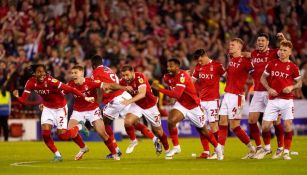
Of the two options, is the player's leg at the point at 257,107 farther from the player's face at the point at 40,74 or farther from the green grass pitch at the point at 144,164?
the player's face at the point at 40,74

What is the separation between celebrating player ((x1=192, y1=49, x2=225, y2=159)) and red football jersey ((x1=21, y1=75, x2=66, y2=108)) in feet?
9.92

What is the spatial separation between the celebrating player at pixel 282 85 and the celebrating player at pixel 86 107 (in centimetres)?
346

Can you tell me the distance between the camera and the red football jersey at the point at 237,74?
2023cm

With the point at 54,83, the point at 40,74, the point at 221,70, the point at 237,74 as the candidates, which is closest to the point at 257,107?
the point at 237,74

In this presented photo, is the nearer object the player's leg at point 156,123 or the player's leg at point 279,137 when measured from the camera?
the player's leg at point 279,137

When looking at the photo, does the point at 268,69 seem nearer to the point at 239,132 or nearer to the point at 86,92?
the point at 239,132

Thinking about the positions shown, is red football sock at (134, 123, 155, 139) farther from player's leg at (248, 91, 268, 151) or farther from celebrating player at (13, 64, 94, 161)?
player's leg at (248, 91, 268, 151)

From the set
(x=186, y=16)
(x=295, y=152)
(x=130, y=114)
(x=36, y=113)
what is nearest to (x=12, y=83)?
(x=36, y=113)

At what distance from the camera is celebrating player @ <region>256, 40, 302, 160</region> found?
1972 cm

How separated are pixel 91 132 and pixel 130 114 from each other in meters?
9.69

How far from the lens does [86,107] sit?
20.8 meters

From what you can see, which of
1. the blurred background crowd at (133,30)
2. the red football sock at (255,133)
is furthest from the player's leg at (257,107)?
the blurred background crowd at (133,30)

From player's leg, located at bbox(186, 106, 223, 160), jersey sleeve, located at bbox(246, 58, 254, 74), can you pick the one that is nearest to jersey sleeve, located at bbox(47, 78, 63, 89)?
player's leg, located at bbox(186, 106, 223, 160)

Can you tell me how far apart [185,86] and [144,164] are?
6.88 ft
